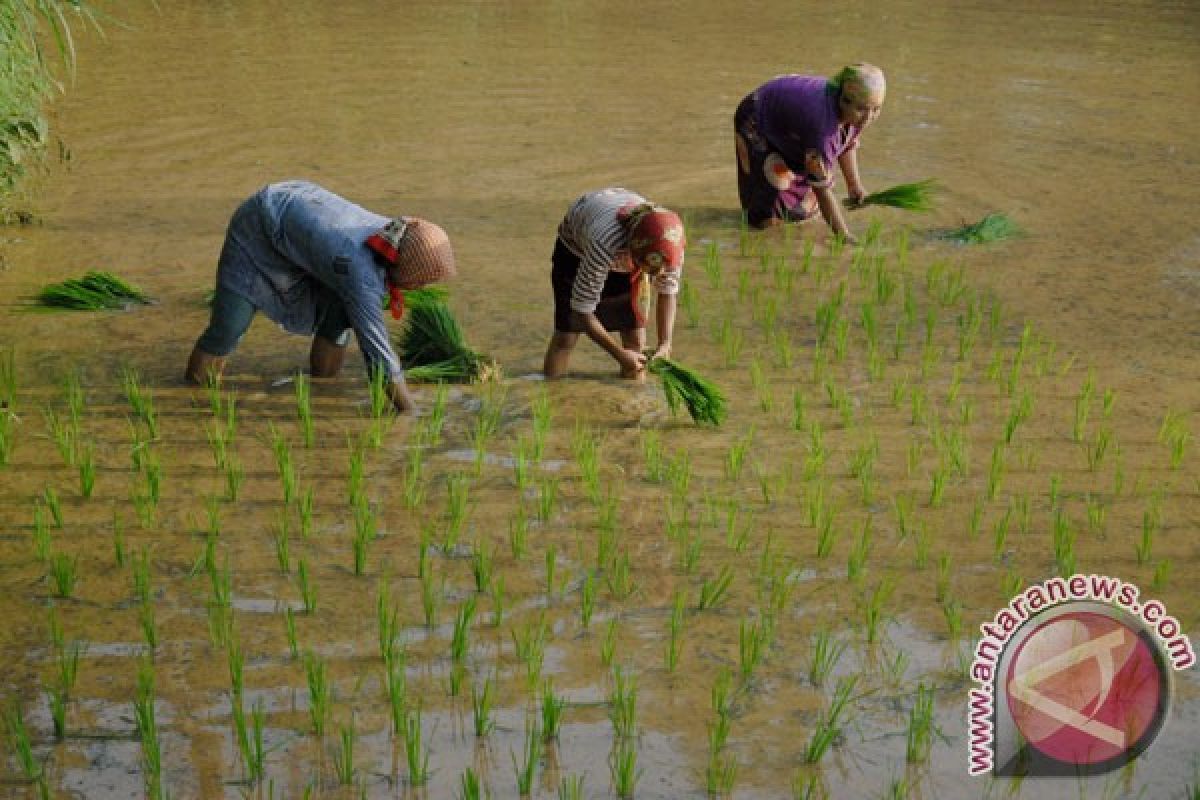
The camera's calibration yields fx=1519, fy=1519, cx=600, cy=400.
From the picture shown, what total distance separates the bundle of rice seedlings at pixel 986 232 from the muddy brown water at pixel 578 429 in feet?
0.46

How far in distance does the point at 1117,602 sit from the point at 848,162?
339cm

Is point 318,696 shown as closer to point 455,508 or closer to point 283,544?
point 283,544

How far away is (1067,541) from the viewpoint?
13.4ft

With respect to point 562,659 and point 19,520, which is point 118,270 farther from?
point 562,659

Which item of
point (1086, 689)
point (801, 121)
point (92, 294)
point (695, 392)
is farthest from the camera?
point (801, 121)

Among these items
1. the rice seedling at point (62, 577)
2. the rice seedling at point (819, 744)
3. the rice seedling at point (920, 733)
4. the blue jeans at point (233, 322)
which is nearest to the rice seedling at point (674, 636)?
the rice seedling at point (819, 744)

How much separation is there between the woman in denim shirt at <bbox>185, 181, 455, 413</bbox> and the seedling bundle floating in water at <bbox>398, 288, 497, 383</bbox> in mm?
226

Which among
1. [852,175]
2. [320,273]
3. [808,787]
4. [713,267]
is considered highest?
[320,273]

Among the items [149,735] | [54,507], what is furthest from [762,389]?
[149,735]

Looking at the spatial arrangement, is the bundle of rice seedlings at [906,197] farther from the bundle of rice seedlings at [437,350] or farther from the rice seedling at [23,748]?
the rice seedling at [23,748]

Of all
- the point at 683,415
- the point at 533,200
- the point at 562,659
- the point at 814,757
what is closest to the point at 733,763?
the point at 814,757

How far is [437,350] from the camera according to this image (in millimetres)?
5242

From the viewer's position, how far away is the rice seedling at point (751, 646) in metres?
3.57

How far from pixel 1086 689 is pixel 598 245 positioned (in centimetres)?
216
